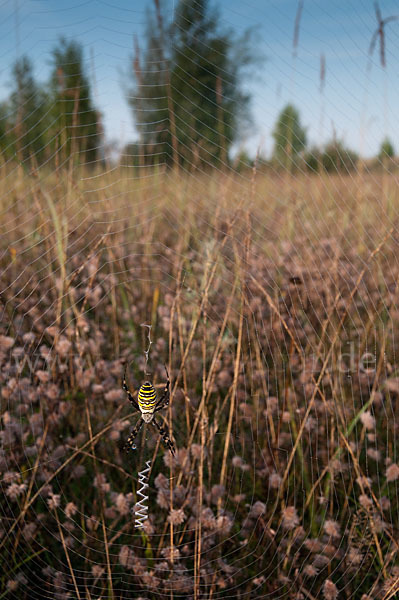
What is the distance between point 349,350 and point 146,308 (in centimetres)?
109

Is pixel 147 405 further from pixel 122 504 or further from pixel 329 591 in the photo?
pixel 329 591

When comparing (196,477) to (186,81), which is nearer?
(196,477)

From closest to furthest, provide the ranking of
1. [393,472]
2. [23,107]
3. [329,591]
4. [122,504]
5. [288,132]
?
1. [329,591]
2. [122,504]
3. [393,472]
4. [288,132]
5. [23,107]

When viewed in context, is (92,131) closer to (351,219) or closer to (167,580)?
(351,219)

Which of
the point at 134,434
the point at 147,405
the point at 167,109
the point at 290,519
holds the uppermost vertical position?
the point at 167,109

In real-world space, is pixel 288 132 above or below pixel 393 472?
above

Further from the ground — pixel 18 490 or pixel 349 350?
pixel 349 350

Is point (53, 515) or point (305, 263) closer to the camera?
point (53, 515)

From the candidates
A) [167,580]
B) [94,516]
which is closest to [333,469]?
[167,580]

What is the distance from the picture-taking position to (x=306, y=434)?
1.95 meters

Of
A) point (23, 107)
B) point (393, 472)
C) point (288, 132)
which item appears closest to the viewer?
point (393, 472)

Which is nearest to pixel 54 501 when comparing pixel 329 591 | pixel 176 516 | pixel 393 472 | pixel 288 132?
pixel 176 516

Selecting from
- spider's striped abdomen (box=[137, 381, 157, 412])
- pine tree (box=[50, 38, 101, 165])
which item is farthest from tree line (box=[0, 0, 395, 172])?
spider's striped abdomen (box=[137, 381, 157, 412])

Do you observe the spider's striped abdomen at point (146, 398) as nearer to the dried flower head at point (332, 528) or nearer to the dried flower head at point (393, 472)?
the dried flower head at point (332, 528)
